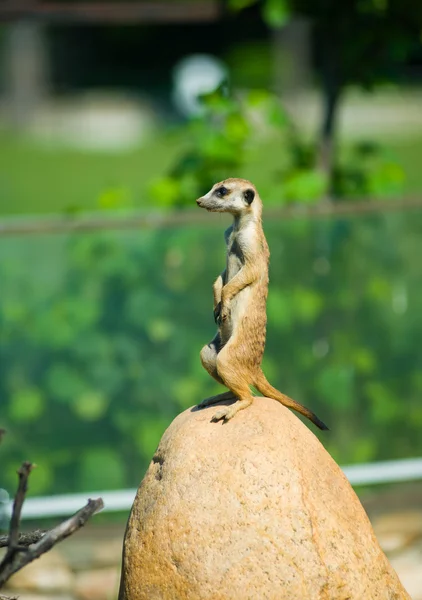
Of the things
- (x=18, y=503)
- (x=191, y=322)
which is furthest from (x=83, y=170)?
(x=18, y=503)

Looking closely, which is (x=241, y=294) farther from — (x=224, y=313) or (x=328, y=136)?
(x=328, y=136)

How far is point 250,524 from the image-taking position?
370 centimetres

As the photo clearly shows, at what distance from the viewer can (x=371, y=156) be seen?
31.8ft

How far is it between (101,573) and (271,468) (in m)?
3.13

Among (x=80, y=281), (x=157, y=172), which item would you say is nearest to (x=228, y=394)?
(x=80, y=281)

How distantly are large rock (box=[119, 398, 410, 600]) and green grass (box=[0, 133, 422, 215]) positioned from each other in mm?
9621

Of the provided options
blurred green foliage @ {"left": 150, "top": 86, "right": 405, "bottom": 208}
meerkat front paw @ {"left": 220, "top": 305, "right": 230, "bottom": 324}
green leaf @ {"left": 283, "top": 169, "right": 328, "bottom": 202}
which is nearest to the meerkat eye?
meerkat front paw @ {"left": 220, "top": 305, "right": 230, "bottom": 324}

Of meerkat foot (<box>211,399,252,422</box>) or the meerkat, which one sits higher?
the meerkat

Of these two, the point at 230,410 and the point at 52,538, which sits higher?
the point at 230,410

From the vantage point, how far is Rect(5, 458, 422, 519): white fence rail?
679 centimetres

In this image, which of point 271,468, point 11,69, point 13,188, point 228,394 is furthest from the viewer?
point 11,69

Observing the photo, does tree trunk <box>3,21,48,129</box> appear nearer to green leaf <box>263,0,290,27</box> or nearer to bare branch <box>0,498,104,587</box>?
green leaf <box>263,0,290,27</box>

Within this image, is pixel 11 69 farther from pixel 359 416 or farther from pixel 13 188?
pixel 359 416

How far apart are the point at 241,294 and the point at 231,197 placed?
355 millimetres
